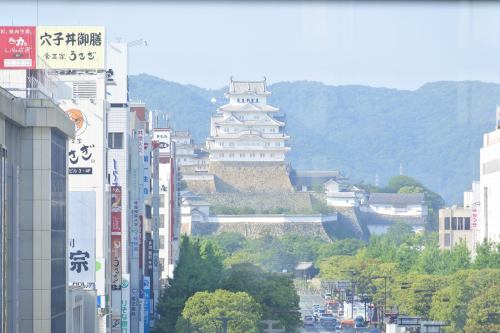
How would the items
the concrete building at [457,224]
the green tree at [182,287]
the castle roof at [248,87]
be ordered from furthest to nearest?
1. the castle roof at [248,87]
2. the concrete building at [457,224]
3. the green tree at [182,287]

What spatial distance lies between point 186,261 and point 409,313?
10.2 m

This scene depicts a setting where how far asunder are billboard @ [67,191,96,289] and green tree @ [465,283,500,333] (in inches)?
927

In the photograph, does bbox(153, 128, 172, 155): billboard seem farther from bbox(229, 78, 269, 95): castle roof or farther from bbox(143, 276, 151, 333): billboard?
bbox(229, 78, 269, 95): castle roof

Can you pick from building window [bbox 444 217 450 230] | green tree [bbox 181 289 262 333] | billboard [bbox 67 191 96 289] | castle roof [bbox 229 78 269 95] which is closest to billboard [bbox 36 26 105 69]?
billboard [bbox 67 191 96 289]

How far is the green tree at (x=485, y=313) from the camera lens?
64.4 metres

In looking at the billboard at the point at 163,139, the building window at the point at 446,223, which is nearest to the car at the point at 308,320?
the billboard at the point at 163,139

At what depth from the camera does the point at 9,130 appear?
103 feet

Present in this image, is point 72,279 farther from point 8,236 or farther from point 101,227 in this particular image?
point 8,236

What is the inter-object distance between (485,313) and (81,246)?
81.6 feet

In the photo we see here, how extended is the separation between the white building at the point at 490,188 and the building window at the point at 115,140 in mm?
41640

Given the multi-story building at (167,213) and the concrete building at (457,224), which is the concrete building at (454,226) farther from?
the multi-story building at (167,213)

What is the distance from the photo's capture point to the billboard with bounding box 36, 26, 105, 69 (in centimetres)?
4994

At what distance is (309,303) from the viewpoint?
10938cm

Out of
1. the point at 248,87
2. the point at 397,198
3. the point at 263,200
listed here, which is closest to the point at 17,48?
the point at 263,200
